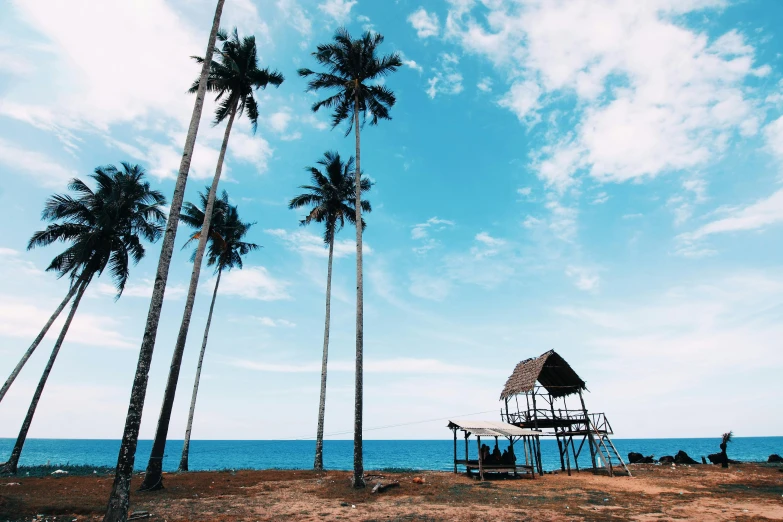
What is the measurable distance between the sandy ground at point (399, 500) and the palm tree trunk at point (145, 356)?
9.48 feet

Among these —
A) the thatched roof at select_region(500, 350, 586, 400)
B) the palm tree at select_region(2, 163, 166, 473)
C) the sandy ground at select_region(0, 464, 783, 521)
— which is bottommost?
the sandy ground at select_region(0, 464, 783, 521)

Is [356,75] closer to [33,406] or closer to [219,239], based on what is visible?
[219,239]

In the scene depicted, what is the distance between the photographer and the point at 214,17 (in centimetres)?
1449

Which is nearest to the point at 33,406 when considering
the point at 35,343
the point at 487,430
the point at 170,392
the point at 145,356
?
the point at 35,343

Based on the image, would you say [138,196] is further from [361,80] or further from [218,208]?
[361,80]

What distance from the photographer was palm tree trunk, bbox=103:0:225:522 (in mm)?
9625

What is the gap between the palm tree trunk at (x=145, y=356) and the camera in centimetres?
962

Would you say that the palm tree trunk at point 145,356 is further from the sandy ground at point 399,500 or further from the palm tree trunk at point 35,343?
the palm tree trunk at point 35,343

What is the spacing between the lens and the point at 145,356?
424 inches

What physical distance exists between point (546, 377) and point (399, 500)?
19481 millimetres

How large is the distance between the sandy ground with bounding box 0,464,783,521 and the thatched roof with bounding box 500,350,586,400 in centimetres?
707

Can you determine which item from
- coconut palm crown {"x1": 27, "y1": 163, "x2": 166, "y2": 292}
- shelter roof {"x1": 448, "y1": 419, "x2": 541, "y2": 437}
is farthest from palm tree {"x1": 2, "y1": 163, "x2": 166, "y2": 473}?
shelter roof {"x1": 448, "y1": 419, "x2": 541, "y2": 437}

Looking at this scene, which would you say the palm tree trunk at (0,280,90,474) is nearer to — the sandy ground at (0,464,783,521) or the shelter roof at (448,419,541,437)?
the sandy ground at (0,464,783,521)

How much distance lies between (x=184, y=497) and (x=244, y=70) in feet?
61.6
